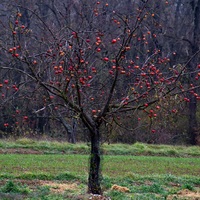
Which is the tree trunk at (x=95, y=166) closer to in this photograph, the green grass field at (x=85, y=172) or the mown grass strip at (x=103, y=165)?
the green grass field at (x=85, y=172)

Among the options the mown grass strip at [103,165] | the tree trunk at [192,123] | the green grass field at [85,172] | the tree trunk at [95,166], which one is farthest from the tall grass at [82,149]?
the tree trunk at [95,166]

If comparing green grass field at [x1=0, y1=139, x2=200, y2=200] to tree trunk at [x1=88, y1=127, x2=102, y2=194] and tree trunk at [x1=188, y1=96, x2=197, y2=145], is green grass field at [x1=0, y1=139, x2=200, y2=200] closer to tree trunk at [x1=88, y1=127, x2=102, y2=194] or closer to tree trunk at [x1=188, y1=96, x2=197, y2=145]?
tree trunk at [x1=88, y1=127, x2=102, y2=194]

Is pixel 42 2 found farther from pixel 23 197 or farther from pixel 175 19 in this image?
pixel 23 197

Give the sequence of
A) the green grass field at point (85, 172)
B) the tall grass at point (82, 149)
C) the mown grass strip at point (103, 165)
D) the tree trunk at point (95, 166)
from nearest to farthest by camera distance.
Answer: the tree trunk at point (95, 166) → the green grass field at point (85, 172) → the mown grass strip at point (103, 165) → the tall grass at point (82, 149)

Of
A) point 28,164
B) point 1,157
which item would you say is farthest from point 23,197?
point 1,157

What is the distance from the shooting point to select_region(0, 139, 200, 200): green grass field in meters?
10.2

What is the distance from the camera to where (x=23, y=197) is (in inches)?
369

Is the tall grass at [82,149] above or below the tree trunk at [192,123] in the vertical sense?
below

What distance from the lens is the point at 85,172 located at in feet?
48.0

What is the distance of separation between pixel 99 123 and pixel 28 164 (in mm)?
6968

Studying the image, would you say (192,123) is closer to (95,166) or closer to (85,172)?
(85,172)

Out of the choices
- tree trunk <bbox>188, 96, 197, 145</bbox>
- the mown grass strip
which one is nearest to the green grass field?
the mown grass strip

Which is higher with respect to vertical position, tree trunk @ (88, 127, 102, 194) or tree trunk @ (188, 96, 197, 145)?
tree trunk @ (188, 96, 197, 145)

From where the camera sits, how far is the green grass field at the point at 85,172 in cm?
1021
